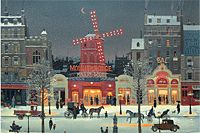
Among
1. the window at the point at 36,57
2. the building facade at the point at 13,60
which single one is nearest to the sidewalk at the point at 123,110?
the building facade at the point at 13,60

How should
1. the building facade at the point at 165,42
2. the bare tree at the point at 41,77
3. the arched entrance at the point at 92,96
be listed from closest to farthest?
the bare tree at the point at 41,77, the arched entrance at the point at 92,96, the building facade at the point at 165,42

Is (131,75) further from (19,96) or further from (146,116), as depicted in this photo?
(19,96)

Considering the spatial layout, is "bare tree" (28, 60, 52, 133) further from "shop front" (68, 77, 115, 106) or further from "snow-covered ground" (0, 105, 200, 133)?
"shop front" (68, 77, 115, 106)

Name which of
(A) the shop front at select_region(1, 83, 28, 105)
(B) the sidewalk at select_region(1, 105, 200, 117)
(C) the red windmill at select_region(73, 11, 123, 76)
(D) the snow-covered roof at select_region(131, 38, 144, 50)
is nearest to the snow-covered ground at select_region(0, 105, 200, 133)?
(B) the sidewalk at select_region(1, 105, 200, 117)

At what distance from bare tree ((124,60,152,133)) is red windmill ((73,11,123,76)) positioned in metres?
0.65

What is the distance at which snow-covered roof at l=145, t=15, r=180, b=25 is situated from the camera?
1345cm

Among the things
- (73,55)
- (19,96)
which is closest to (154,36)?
(73,55)

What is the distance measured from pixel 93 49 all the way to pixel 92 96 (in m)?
1.07

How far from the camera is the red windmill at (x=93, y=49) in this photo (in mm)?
13000

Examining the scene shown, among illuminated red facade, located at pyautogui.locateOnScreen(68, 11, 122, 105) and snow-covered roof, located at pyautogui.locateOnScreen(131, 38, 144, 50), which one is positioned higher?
snow-covered roof, located at pyautogui.locateOnScreen(131, 38, 144, 50)

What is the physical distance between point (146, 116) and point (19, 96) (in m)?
2.91

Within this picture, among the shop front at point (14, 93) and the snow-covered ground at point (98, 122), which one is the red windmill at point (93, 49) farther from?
the shop front at point (14, 93)

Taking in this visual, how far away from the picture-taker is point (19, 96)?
13.5 meters

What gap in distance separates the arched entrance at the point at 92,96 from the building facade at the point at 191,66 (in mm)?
1898
